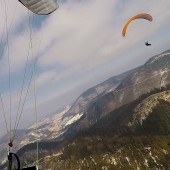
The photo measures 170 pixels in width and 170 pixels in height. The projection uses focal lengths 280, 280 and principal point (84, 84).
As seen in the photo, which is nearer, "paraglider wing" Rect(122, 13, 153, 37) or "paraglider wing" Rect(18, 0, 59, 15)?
"paraglider wing" Rect(18, 0, 59, 15)

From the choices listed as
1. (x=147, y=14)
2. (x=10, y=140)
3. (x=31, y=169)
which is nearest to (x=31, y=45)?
(x=10, y=140)

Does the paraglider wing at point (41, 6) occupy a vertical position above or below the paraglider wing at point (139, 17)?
below

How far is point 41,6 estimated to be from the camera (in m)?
24.4

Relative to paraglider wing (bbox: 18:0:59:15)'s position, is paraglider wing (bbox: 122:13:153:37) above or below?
above

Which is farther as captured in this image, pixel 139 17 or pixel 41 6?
pixel 139 17

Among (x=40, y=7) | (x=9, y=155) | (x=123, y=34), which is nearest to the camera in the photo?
(x=9, y=155)

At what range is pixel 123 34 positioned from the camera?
68.4 m

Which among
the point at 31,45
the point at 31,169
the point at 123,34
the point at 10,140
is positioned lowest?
the point at 31,169

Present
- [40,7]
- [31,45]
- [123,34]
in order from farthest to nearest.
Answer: [123,34] < [40,7] < [31,45]

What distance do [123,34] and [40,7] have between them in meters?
46.2

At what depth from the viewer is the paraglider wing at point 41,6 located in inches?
935

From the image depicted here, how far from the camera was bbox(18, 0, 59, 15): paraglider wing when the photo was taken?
77.9ft

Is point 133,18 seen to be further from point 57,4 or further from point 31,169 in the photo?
point 31,169

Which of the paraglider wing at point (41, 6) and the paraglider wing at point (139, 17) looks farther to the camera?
the paraglider wing at point (139, 17)
